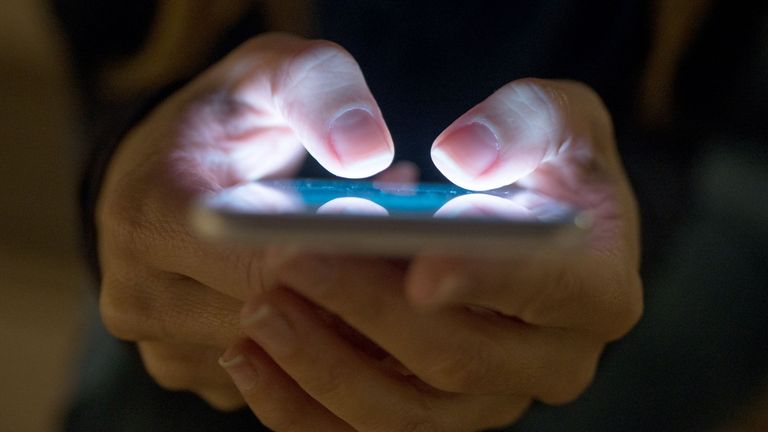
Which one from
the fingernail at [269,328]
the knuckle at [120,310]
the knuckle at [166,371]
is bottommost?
the knuckle at [166,371]

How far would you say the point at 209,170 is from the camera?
524mm

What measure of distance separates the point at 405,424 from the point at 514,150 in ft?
0.64

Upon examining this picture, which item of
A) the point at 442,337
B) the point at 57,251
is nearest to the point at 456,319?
the point at 442,337

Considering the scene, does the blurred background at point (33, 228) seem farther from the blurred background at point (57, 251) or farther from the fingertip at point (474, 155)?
the fingertip at point (474, 155)

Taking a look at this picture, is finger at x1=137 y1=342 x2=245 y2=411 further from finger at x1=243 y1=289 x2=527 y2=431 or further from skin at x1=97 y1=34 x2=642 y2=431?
finger at x1=243 y1=289 x2=527 y2=431

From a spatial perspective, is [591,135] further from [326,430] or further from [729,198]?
[326,430]

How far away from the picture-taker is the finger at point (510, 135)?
0.45 meters

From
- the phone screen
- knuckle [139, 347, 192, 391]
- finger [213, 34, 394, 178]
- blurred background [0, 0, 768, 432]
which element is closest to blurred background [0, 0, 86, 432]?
blurred background [0, 0, 768, 432]

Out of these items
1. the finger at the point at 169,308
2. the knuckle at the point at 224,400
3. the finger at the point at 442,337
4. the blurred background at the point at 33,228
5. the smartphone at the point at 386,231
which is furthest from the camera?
the blurred background at the point at 33,228

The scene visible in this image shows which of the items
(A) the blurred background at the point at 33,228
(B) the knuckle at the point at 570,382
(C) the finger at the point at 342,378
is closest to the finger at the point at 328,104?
(C) the finger at the point at 342,378

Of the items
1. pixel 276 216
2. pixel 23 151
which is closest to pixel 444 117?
pixel 276 216

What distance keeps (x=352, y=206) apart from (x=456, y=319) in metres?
0.14

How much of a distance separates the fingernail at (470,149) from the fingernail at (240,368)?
0.18 m

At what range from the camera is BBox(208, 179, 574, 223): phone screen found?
27 cm
